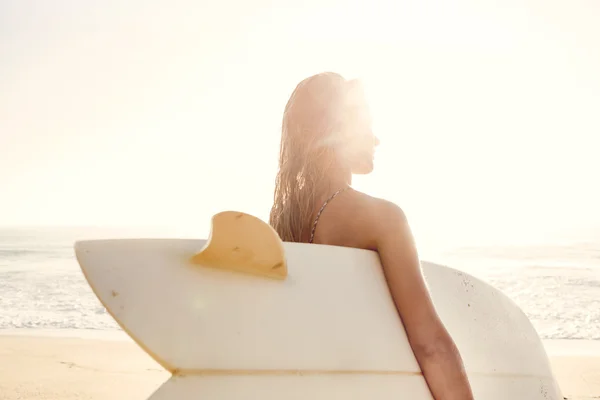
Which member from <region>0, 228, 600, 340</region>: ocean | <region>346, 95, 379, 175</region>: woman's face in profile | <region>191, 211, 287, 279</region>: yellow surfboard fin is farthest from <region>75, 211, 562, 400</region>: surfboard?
<region>0, 228, 600, 340</region>: ocean

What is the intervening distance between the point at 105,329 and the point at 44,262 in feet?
45.1

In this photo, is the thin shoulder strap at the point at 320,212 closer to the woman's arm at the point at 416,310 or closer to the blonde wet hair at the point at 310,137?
the blonde wet hair at the point at 310,137

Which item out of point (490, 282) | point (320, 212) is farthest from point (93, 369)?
point (490, 282)

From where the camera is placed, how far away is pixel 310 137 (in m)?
1.60

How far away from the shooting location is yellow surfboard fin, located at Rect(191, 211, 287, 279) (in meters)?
1.16

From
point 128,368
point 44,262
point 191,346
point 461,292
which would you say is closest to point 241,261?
point 191,346

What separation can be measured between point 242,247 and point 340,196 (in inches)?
16.5

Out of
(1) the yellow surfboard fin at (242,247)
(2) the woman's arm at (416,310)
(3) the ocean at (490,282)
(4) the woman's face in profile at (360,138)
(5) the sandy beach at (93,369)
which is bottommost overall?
(3) the ocean at (490,282)

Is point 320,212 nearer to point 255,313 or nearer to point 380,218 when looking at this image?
point 380,218

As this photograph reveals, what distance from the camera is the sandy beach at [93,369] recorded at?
18.7ft

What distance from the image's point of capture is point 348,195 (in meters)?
1.50

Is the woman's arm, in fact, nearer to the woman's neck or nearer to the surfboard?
the surfboard

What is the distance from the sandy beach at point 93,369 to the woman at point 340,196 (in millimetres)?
4578

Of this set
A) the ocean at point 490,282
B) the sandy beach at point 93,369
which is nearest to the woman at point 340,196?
the sandy beach at point 93,369
